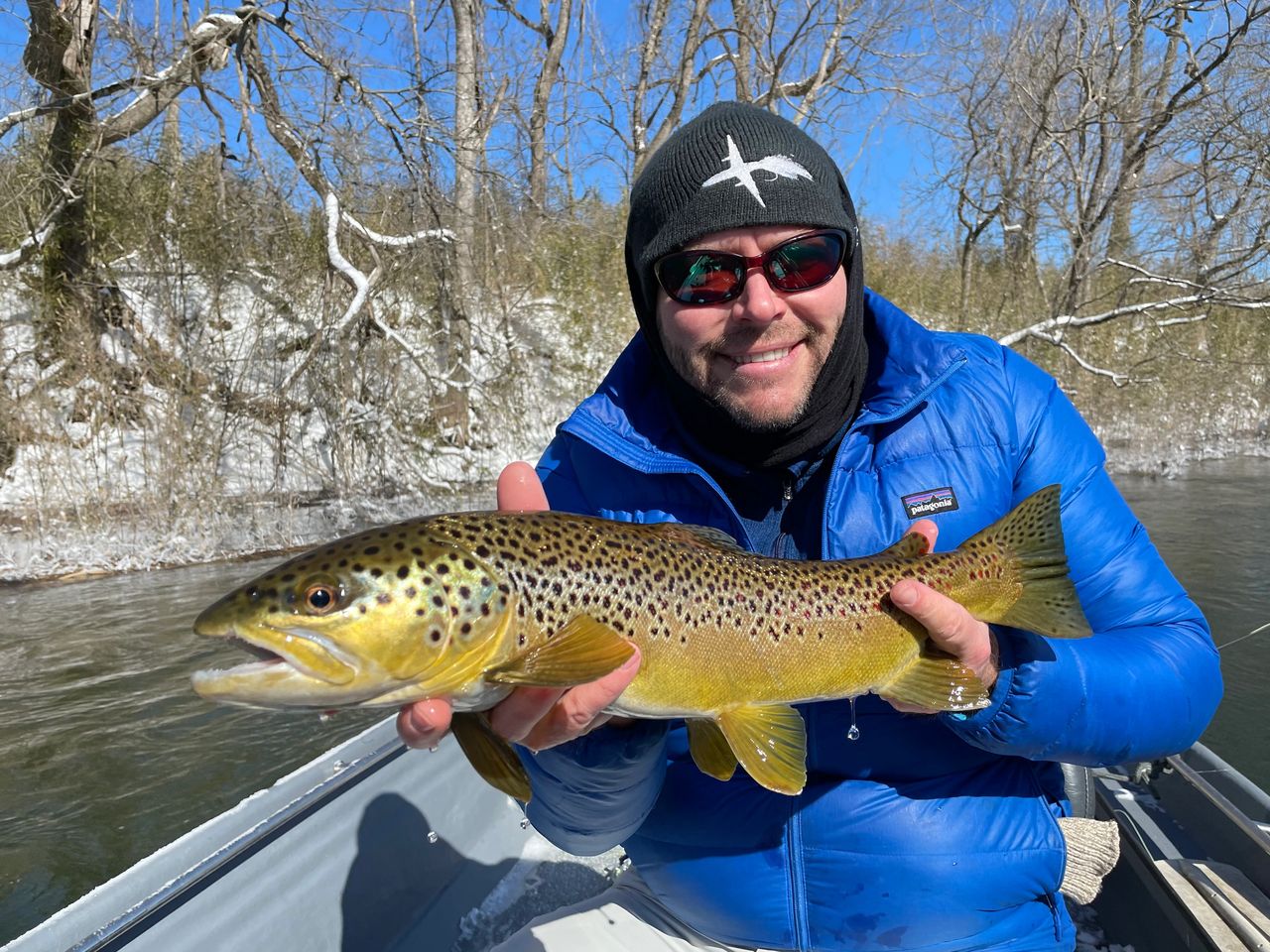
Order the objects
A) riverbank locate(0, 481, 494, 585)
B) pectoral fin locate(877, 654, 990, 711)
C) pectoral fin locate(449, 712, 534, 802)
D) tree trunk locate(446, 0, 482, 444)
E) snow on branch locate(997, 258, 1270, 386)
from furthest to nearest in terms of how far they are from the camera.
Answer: tree trunk locate(446, 0, 482, 444)
snow on branch locate(997, 258, 1270, 386)
riverbank locate(0, 481, 494, 585)
pectoral fin locate(877, 654, 990, 711)
pectoral fin locate(449, 712, 534, 802)

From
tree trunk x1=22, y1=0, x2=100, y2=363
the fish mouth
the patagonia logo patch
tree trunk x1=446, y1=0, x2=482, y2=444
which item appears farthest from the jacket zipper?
Answer: tree trunk x1=22, y1=0, x2=100, y2=363

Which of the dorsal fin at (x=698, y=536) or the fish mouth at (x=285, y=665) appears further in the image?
the dorsal fin at (x=698, y=536)

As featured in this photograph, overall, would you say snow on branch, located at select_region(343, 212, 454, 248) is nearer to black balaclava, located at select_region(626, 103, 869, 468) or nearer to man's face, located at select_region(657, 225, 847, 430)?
black balaclava, located at select_region(626, 103, 869, 468)

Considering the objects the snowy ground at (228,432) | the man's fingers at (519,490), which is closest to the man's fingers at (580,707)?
the man's fingers at (519,490)

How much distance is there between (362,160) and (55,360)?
5.16 m

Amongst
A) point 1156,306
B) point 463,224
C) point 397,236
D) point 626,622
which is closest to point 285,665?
point 626,622

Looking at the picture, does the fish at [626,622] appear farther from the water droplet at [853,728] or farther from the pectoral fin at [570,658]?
the water droplet at [853,728]

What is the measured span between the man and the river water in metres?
2.07

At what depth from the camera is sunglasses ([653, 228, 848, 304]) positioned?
2.20 m

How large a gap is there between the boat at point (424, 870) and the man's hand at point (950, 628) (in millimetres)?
1171

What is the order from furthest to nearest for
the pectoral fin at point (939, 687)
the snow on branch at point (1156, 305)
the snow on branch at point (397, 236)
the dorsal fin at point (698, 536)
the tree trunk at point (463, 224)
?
the tree trunk at point (463, 224) < the snow on branch at point (1156, 305) < the snow on branch at point (397, 236) < the dorsal fin at point (698, 536) < the pectoral fin at point (939, 687)

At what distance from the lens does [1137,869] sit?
2785mm

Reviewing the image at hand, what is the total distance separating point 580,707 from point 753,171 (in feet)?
4.98

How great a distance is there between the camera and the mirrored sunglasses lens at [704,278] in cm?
221
